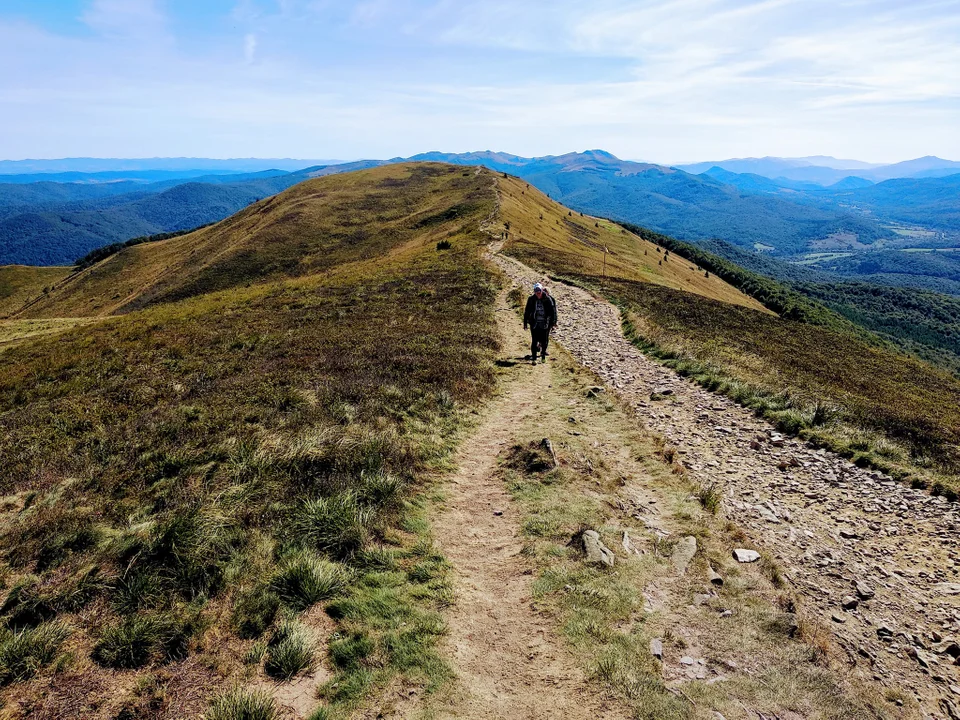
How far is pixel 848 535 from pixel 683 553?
3931 millimetres

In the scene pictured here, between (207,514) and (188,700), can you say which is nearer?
(188,700)

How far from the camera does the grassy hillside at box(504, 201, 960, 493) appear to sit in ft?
43.2

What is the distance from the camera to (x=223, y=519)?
787cm

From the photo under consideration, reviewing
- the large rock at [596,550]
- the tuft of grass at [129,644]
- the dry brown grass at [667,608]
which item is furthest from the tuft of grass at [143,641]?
the large rock at [596,550]

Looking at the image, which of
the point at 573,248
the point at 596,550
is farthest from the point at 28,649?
the point at 573,248

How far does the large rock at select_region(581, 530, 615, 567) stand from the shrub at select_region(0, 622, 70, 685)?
23.9ft

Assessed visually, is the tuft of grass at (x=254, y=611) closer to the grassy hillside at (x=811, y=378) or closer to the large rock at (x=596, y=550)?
the large rock at (x=596, y=550)

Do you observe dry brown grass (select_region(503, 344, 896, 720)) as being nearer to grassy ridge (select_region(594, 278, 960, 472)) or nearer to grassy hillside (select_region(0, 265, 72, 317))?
grassy ridge (select_region(594, 278, 960, 472))

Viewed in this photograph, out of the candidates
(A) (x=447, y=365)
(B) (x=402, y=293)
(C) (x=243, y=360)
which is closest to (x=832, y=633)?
(A) (x=447, y=365)

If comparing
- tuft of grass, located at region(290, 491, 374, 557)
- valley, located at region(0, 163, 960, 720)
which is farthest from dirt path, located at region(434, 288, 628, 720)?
tuft of grass, located at region(290, 491, 374, 557)

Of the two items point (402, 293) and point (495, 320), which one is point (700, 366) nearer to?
point (495, 320)

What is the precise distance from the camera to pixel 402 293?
33.1 m

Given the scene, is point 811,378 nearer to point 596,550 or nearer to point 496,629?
point 596,550

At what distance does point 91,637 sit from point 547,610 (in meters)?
5.95
